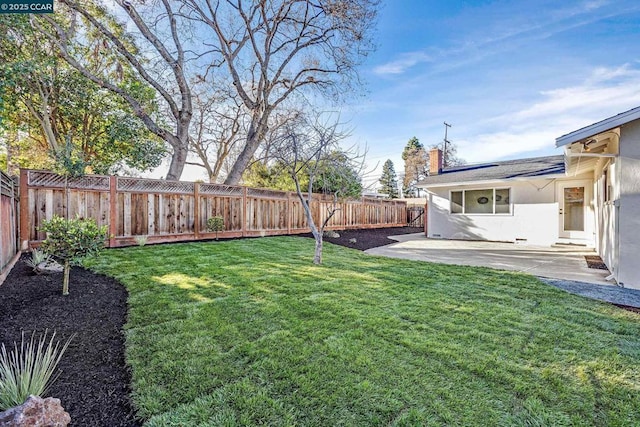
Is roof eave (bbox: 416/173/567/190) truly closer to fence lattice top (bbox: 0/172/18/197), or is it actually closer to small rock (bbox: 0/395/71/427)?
small rock (bbox: 0/395/71/427)

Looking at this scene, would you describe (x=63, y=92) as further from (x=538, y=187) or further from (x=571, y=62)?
(x=538, y=187)

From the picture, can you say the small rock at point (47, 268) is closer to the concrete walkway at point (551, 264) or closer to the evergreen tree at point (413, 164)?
the concrete walkway at point (551, 264)

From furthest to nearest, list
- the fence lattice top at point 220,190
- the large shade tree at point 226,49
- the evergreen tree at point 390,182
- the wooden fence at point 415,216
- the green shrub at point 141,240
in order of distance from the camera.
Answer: the evergreen tree at point 390,182
the wooden fence at point 415,216
the large shade tree at point 226,49
the fence lattice top at point 220,190
the green shrub at point 141,240

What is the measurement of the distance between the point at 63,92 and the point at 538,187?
16.4m

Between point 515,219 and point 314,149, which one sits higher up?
point 314,149

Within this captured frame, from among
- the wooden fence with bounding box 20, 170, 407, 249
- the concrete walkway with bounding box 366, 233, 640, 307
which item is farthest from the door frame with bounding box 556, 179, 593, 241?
the wooden fence with bounding box 20, 170, 407, 249

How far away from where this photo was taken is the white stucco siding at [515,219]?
10445mm

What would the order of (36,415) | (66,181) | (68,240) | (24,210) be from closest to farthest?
(36,415) → (68,240) → (24,210) → (66,181)

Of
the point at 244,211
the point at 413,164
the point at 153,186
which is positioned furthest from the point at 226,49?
the point at 413,164

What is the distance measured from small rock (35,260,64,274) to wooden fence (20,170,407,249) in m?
1.51

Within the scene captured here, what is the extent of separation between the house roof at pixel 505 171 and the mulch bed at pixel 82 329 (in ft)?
38.9

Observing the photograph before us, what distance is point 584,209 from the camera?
396 inches

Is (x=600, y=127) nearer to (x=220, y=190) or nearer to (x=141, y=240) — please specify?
(x=220, y=190)

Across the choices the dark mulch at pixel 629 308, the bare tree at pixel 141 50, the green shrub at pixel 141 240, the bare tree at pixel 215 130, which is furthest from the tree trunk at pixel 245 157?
the dark mulch at pixel 629 308
